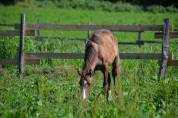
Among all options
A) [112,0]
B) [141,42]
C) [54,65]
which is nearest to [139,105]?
[54,65]

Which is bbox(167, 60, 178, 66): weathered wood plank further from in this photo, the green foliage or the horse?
the green foliage

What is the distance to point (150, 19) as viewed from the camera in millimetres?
40188

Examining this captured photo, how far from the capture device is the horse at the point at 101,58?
986 centimetres

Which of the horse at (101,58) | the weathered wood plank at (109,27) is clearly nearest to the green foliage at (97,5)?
the weathered wood plank at (109,27)

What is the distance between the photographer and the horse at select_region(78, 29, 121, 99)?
9.86m

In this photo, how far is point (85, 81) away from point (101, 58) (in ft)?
4.67

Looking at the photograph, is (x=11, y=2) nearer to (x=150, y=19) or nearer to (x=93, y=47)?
(x=150, y=19)

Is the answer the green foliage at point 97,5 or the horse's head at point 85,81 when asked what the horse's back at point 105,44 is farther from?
the green foliage at point 97,5

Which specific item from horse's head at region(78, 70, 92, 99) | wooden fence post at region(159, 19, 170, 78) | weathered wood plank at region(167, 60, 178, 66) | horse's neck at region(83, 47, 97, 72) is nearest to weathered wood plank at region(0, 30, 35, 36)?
horse's neck at region(83, 47, 97, 72)

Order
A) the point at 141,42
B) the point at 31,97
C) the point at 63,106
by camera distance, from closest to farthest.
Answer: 1. the point at 63,106
2. the point at 31,97
3. the point at 141,42

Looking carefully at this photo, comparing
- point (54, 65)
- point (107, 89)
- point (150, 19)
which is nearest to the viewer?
point (107, 89)

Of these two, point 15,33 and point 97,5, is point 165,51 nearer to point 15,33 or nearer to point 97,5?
point 15,33

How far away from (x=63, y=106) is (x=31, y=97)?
1.44 m

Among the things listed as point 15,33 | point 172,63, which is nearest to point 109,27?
point 172,63
